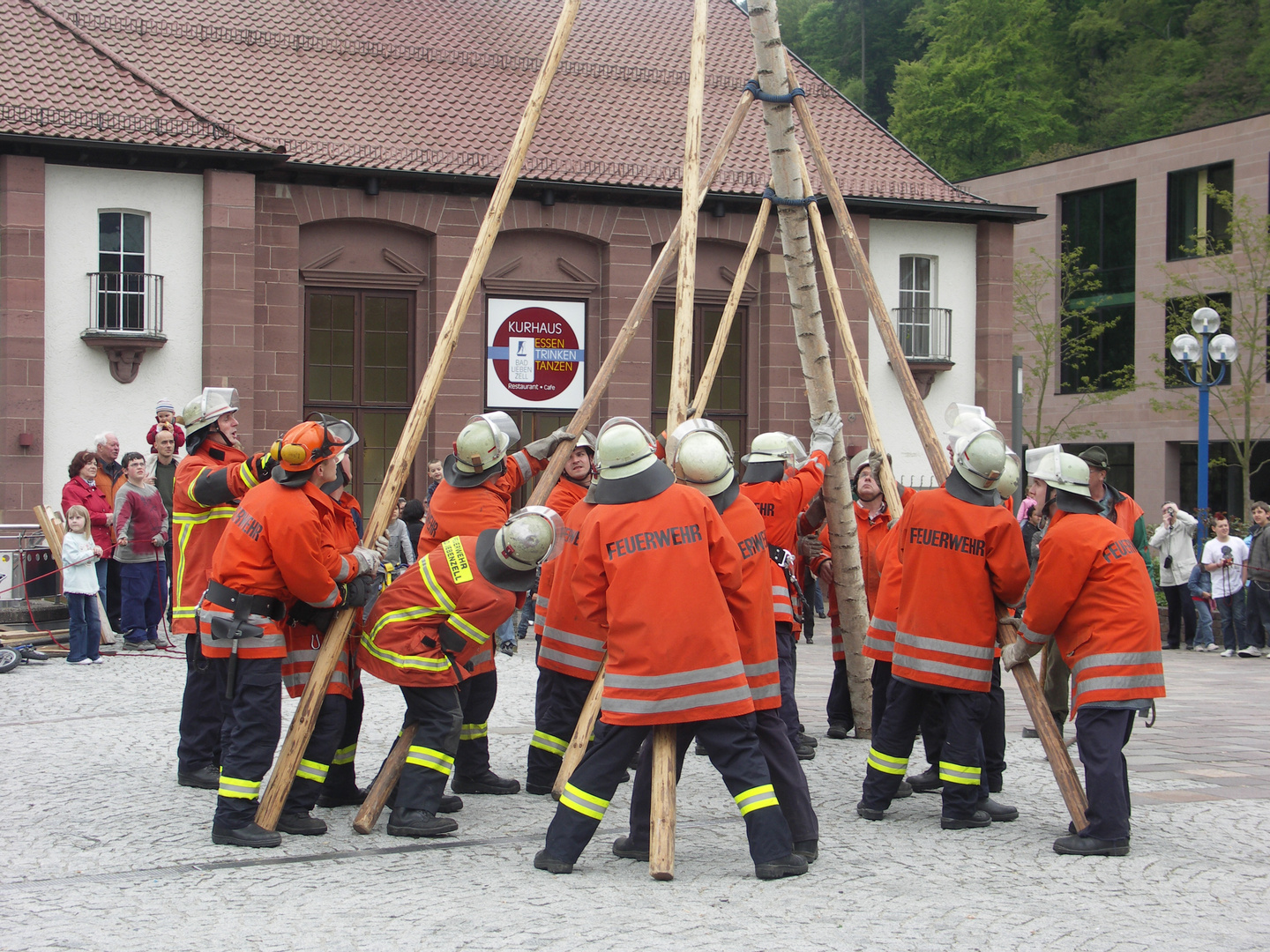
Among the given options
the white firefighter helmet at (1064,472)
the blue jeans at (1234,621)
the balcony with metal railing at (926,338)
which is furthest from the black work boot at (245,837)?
the balcony with metal railing at (926,338)

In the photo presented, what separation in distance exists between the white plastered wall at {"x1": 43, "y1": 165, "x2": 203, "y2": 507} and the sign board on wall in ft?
16.6

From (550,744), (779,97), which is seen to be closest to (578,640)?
(550,744)

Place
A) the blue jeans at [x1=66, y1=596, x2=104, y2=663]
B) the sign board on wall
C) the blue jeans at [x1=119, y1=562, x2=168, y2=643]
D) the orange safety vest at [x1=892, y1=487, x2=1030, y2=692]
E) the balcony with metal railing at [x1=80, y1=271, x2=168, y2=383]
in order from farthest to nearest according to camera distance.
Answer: the sign board on wall
the balcony with metal railing at [x1=80, y1=271, x2=168, y2=383]
the blue jeans at [x1=119, y1=562, x2=168, y2=643]
the blue jeans at [x1=66, y1=596, x2=104, y2=663]
the orange safety vest at [x1=892, y1=487, x2=1030, y2=692]

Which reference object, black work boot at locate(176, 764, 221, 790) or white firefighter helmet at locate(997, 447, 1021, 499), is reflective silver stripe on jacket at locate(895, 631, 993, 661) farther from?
black work boot at locate(176, 764, 221, 790)

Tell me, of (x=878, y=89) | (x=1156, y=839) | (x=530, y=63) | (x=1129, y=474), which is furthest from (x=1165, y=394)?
(x=1156, y=839)

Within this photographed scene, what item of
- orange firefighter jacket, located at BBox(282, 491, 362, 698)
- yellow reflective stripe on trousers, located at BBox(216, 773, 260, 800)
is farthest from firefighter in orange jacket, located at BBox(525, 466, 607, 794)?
yellow reflective stripe on trousers, located at BBox(216, 773, 260, 800)

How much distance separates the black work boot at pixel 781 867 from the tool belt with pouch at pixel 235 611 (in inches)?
97.8

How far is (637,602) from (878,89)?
56.7 metres

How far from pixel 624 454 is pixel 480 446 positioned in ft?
6.08

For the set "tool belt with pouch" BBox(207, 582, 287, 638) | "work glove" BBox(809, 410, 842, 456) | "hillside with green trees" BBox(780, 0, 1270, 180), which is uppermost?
"hillside with green trees" BBox(780, 0, 1270, 180)

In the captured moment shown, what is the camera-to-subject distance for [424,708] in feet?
21.2

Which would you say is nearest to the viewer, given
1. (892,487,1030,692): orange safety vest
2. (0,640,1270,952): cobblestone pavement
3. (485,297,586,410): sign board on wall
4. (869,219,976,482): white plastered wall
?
(0,640,1270,952): cobblestone pavement

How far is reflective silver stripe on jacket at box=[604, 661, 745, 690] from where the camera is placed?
5738 mm

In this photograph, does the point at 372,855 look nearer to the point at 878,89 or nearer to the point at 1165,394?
the point at 1165,394
